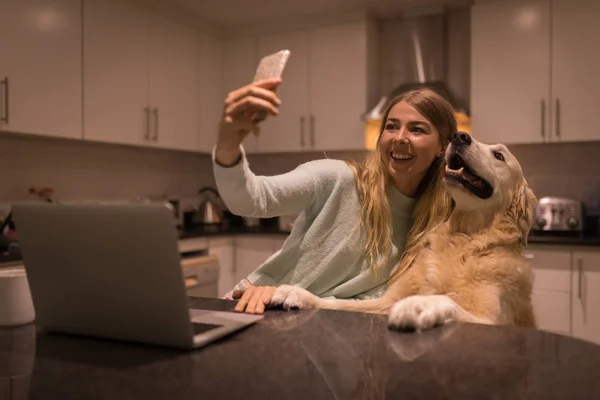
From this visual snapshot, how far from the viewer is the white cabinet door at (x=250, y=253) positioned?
12.1 feet

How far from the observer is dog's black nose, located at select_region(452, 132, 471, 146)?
1493 mm

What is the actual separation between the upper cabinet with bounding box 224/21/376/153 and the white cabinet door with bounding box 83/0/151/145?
1.00 meters

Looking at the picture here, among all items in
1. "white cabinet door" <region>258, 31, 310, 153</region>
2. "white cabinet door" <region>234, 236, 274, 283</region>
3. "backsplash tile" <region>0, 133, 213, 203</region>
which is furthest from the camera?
"white cabinet door" <region>258, 31, 310, 153</region>

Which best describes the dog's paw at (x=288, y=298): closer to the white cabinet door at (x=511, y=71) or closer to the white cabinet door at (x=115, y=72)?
the white cabinet door at (x=115, y=72)

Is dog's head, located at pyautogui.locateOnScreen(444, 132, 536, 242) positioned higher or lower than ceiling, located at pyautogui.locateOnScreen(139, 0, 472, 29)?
lower

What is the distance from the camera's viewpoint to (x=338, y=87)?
3.81 meters

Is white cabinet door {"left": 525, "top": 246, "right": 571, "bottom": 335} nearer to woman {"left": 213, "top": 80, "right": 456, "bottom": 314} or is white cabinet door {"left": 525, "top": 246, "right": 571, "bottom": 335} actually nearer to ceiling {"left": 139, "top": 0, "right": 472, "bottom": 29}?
woman {"left": 213, "top": 80, "right": 456, "bottom": 314}

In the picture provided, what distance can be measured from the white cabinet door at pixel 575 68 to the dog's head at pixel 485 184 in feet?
6.52

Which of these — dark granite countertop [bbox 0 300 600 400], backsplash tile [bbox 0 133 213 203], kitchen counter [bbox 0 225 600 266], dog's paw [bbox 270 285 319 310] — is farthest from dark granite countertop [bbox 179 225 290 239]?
dark granite countertop [bbox 0 300 600 400]

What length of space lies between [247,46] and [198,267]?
1.88 m

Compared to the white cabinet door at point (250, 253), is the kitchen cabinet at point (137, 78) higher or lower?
higher

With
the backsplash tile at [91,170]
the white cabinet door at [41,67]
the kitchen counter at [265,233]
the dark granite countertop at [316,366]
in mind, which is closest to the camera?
the dark granite countertop at [316,366]

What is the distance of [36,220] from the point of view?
0.76 m

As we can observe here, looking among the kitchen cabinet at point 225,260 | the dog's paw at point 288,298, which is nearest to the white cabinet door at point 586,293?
the kitchen cabinet at point 225,260
